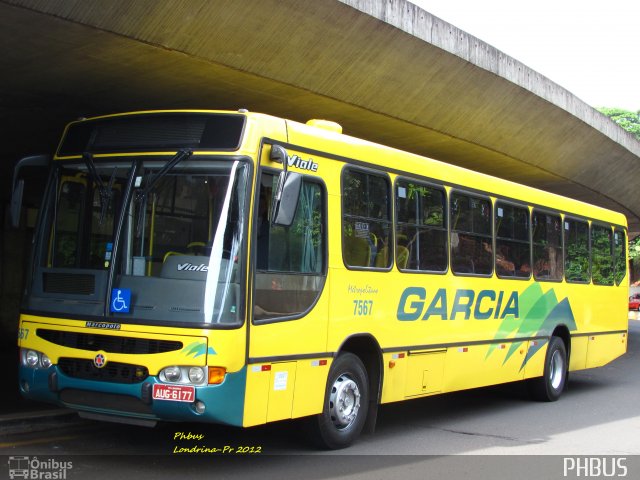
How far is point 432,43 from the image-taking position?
12.5 metres

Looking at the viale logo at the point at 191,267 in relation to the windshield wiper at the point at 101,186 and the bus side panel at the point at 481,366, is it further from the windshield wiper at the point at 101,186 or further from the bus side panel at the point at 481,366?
the bus side panel at the point at 481,366

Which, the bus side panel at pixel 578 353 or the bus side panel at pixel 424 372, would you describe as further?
the bus side panel at pixel 578 353

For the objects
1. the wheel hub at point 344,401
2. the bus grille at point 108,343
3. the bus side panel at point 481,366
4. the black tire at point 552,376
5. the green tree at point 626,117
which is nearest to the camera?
the bus grille at point 108,343

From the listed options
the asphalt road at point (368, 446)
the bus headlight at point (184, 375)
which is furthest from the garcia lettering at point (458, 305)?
the bus headlight at point (184, 375)

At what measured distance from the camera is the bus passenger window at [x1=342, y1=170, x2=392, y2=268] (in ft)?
26.8

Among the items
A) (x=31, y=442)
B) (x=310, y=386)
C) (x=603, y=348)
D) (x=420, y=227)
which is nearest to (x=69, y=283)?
(x=31, y=442)

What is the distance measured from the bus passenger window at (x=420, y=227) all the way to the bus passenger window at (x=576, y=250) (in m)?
4.14

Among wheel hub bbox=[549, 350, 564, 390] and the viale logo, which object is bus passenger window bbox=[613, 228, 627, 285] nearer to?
wheel hub bbox=[549, 350, 564, 390]

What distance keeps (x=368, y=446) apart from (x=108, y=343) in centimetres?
301

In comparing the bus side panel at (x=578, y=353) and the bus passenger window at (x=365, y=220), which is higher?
the bus passenger window at (x=365, y=220)

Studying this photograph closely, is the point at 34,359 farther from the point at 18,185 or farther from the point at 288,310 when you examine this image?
the point at 288,310

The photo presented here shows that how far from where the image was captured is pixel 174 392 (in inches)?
256

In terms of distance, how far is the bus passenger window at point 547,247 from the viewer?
39.8 feet

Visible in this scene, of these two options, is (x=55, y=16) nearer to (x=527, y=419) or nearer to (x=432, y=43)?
(x=432, y=43)
